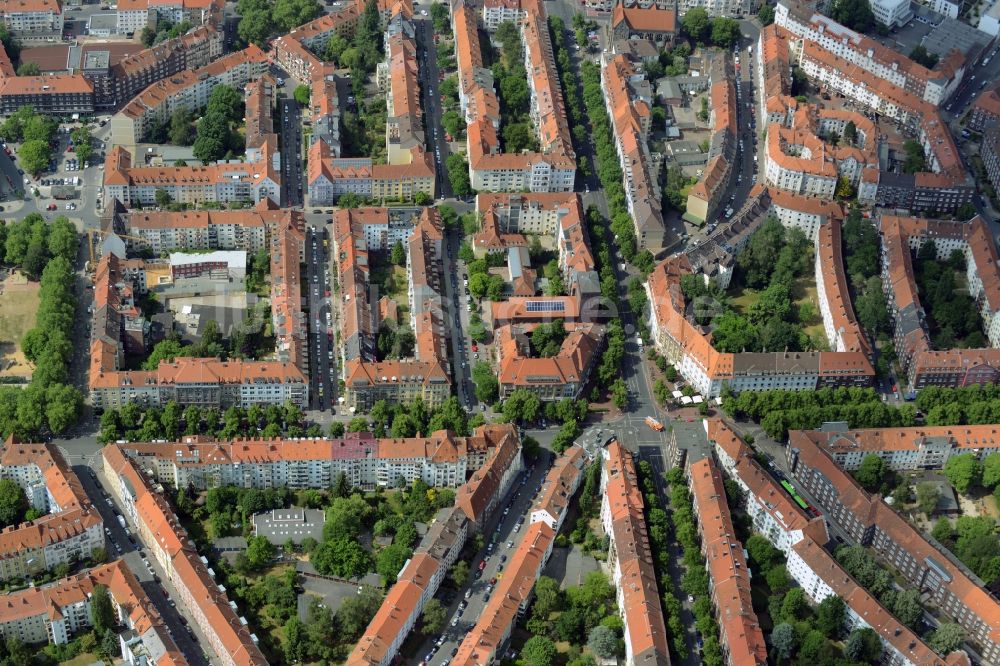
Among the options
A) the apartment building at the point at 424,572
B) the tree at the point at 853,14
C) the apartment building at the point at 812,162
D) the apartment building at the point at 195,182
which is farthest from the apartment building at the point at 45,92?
the tree at the point at 853,14

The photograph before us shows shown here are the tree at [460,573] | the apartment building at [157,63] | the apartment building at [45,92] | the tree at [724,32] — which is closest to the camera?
the tree at [460,573]

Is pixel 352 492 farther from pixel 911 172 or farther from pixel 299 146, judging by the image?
pixel 911 172

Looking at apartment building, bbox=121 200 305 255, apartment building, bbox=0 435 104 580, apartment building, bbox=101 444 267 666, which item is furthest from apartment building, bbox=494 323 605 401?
apartment building, bbox=0 435 104 580

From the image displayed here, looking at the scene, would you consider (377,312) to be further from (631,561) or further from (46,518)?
(631,561)

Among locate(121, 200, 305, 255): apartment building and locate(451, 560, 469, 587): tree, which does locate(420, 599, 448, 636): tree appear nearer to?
locate(451, 560, 469, 587): tree

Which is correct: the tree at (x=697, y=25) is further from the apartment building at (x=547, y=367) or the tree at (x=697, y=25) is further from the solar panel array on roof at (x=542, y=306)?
the apartment building at (x=547, y=367)

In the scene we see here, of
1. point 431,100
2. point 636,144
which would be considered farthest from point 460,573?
point 431,100
